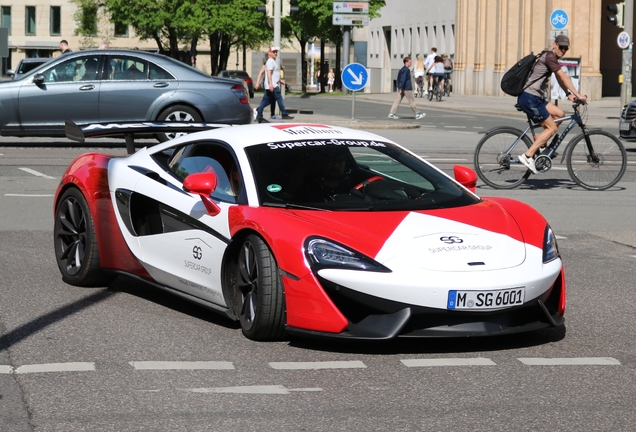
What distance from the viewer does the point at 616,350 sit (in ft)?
20.8

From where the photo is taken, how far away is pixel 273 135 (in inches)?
286

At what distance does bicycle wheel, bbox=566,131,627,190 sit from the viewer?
1441 centimetres

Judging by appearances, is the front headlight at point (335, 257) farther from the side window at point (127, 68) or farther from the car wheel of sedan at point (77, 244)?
the side window at point (127, 68)

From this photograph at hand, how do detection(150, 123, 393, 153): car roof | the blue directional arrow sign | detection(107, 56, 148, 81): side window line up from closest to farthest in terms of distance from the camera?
detection(150, 123, 393, 153): car roof → detection(107, 56, 148, 81): side window → the blue directional arrow sign

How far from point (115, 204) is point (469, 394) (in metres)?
3.22

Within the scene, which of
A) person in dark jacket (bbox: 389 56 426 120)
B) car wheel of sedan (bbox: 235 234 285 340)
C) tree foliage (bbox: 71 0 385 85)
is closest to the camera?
car wheel of sedan (bbox: 235 234 285 340)

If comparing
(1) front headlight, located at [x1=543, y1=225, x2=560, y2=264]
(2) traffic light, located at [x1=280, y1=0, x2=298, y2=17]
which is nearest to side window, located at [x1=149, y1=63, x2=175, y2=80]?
(2) traffic light, located at [x1=280, y1=0, x2=298, y2=17]

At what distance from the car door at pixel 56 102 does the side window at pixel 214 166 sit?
38.5 ft

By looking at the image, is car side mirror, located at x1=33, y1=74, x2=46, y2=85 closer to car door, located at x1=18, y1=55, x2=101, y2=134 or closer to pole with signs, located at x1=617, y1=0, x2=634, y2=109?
car door, located at x1=18, y1=55, x2=101, y2=134

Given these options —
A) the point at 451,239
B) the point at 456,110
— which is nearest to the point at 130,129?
the point at 451,239

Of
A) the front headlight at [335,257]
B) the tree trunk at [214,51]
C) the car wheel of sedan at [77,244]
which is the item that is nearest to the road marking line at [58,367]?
the front headlight at [335,257]

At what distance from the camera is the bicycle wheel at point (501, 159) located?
14266mm

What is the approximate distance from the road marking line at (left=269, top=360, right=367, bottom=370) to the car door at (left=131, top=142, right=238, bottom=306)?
892mm

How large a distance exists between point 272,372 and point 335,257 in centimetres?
67
